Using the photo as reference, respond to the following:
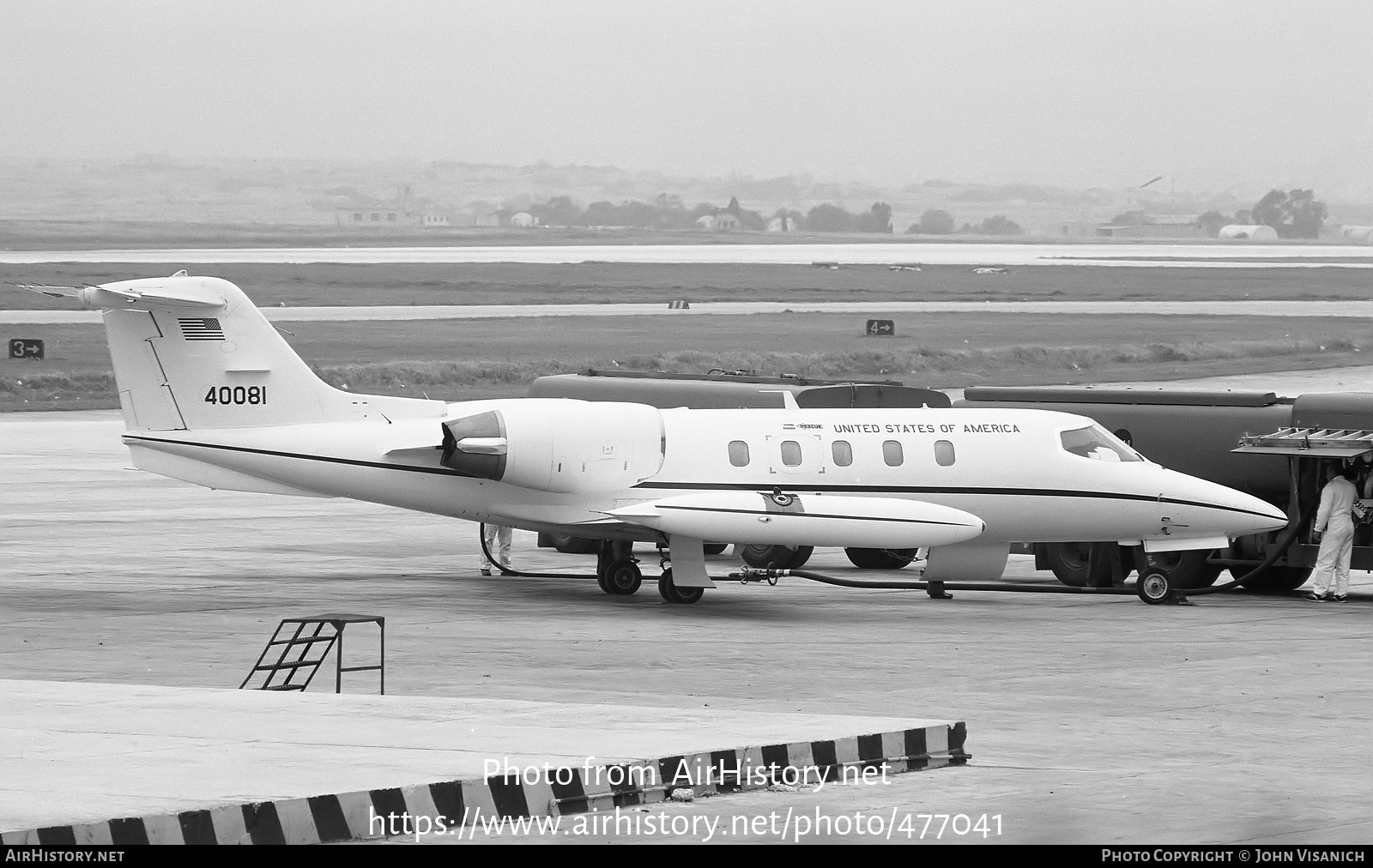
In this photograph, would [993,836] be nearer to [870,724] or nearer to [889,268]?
[870,724]

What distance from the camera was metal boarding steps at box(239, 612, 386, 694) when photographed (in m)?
18.6

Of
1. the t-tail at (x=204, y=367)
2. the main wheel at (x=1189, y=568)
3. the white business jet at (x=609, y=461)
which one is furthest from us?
the main wheel at (x=1189, y=568)

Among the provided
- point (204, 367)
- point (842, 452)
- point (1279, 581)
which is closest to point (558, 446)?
point (842, 452)

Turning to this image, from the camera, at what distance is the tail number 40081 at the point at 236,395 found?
91.9 feet

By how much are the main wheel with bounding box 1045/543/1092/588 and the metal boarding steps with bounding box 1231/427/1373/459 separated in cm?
342

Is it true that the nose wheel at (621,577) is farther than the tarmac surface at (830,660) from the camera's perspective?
Yes

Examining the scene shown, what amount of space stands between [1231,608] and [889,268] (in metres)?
158

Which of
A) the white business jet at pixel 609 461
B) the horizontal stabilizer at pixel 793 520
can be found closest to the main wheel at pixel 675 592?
the white business jet at pixel 609 461

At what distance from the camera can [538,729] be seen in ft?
49.0

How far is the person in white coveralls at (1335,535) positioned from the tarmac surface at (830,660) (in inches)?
18.1

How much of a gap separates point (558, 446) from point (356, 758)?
1426 cm

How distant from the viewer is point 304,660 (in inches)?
840

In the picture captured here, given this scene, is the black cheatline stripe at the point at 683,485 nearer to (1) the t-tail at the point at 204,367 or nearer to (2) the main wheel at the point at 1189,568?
(1) the t-tail at the point at 204,367
